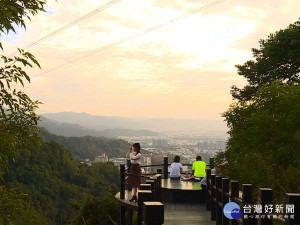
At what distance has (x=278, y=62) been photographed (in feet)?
82.3

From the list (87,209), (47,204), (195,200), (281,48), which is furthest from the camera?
(47,204)

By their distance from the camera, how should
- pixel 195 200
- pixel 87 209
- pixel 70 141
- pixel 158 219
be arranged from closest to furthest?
pixel 158 219
pixel 195 200
pixel 87 209
pixel 70 141

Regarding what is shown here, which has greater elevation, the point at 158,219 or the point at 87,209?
the point at 158,219

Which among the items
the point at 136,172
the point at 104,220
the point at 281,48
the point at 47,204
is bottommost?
the point at 47,204

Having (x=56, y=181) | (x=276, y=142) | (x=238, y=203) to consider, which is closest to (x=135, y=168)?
(x=276, y=142)

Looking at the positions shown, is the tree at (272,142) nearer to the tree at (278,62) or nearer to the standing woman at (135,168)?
the standing woman at (135,168)

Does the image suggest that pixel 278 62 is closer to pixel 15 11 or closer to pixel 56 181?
pixel 15 11

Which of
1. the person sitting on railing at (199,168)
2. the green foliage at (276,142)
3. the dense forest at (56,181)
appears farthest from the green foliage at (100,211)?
the dense forest at (56,181)

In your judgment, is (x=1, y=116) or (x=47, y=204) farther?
(x=47, y=204)

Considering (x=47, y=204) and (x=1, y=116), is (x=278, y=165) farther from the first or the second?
(x=47, y=204)

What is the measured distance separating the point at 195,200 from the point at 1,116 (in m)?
9.04

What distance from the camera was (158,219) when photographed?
15.5 ft

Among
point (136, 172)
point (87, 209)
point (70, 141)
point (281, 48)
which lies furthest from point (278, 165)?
point (70, 141)

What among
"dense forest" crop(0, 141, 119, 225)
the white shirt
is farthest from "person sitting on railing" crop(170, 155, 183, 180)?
"dense forest" crop(0, 141, 119, 225)
